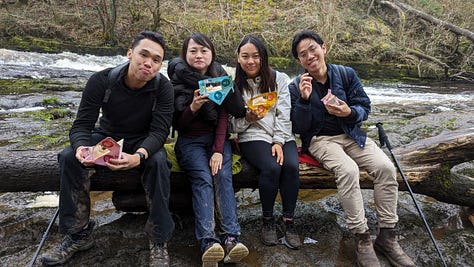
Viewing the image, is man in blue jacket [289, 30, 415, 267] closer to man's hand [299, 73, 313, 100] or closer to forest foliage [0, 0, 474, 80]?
man's hand [299, 73, 313, 100]

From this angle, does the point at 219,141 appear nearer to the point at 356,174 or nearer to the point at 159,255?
the point at 159,255

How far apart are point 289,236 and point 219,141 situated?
40.6 inches

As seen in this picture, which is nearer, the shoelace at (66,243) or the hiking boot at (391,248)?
the shoelace at (66,243)

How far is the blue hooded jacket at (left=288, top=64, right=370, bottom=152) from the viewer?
3.24 m

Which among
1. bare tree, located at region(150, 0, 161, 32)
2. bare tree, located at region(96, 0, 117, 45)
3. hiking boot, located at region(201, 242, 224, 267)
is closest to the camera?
hiking boot, located at region(201, 242, 224, 267)

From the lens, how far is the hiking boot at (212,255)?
8.25 ft

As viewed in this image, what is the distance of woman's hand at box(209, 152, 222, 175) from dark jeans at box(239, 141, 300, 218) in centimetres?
34

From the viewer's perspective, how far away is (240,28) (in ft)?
51.3

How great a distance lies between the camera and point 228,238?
9.01 ft

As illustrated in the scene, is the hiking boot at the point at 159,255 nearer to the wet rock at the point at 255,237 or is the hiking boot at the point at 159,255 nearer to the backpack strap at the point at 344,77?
the wet rock at the point at 255,237

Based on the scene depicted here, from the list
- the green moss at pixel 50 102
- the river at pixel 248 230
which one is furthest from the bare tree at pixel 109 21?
the river at pixel 248 230

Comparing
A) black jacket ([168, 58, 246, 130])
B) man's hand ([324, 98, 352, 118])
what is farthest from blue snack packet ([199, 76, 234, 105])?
man's hand ([324, 98, 352, 118])

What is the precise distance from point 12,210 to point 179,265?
1.95 m

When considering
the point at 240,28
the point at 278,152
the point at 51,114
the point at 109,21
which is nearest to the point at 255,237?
the point at 278,152
